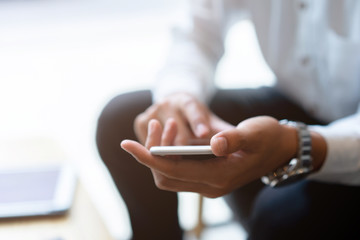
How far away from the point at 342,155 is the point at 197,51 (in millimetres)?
382

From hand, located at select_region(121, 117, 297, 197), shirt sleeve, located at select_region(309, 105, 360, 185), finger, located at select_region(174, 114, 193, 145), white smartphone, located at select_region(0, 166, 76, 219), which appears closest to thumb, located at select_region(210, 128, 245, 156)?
hand, located at select_region(121, 117, 297, 197)

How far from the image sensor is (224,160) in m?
0.49

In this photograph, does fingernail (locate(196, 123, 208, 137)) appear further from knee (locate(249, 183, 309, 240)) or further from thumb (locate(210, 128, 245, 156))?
knee (locate(249, 183, 309, 240))

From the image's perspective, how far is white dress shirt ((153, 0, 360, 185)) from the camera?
73cm

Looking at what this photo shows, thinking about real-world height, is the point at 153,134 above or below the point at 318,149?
above

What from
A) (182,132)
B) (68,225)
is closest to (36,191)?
(68,225)

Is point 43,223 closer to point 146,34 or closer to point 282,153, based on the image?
point 282,153

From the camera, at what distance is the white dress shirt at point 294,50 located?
73 cm

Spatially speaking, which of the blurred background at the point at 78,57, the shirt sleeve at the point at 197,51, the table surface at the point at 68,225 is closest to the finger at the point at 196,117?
the shirt sleeve at the point at 197,51

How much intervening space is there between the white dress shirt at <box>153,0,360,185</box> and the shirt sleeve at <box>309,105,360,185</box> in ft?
0.18

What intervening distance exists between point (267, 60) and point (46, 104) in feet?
2.76

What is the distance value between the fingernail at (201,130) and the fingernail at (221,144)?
10 cm

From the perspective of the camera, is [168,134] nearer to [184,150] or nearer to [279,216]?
[184,150]

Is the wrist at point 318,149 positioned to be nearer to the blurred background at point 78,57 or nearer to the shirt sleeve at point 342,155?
the shirt sleeve at point 342,155
